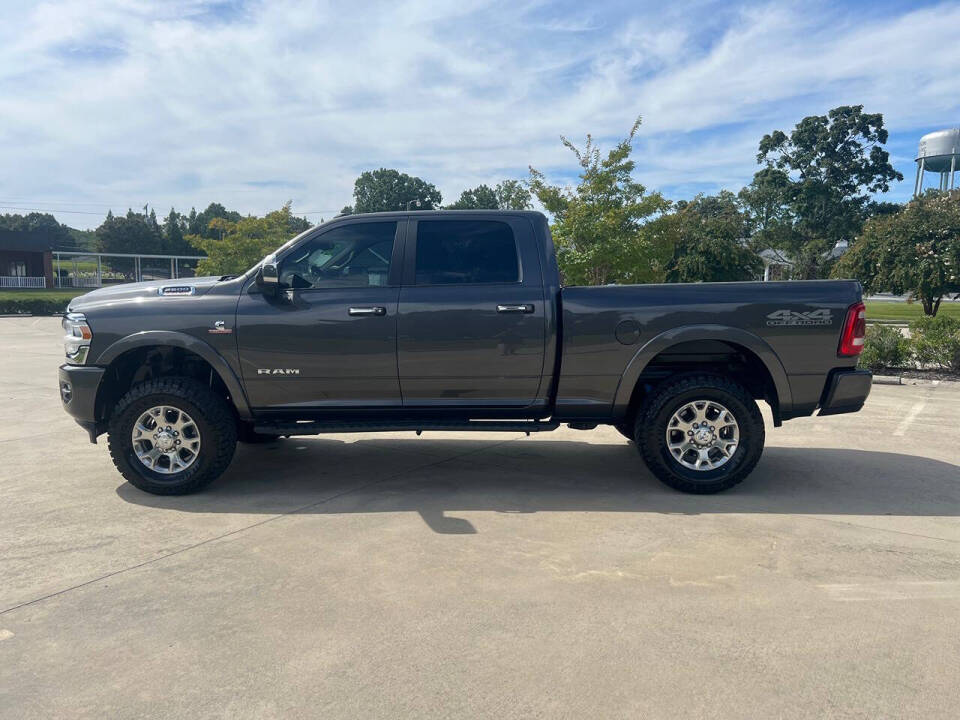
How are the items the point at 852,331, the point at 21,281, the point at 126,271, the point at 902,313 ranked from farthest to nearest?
the point at 126,271, the point at 21,281, the point at 902,313, the point at 852,331

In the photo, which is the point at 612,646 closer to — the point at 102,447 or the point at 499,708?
the point at 499,708

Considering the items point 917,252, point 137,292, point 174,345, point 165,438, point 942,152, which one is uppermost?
point 942,152

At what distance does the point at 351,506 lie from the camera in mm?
5078

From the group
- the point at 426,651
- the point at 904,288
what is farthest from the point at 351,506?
the point at 904,288

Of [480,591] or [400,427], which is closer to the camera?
[480,591]

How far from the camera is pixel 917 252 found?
19.6 m

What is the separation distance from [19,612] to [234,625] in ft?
3.66

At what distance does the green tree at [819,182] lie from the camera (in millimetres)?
45312

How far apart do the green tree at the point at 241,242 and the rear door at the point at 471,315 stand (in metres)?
21.3

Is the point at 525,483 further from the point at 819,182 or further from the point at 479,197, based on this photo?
the point at 479,197

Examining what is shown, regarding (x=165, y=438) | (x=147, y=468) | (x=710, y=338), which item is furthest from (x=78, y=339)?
(x=710, y=338)

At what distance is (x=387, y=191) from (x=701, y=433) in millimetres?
96103

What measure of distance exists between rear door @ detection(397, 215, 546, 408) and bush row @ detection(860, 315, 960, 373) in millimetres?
8334

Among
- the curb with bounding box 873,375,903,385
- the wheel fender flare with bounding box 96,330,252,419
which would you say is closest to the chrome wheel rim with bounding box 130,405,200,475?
the wheel fender flare with bounding box 96,330,252,419
